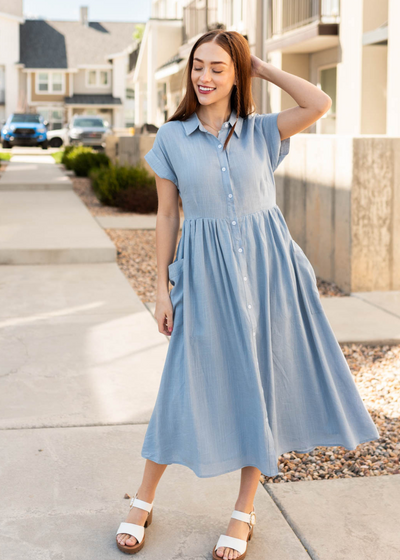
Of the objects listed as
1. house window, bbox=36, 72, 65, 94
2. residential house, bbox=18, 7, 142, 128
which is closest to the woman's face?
residential house, bbox=18, 7, 142, 128

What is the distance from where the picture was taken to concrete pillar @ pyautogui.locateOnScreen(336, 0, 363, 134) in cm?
1326

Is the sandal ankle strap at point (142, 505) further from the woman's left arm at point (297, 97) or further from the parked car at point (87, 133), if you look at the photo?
the parked car at point (87, 133)

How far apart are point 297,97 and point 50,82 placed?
50.8 metres

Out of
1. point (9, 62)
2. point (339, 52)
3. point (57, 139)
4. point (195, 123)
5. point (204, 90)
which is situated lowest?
point (195, 123)

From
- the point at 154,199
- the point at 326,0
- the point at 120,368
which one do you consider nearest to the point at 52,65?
the point at 326,0

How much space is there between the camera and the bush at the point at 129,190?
1205 centimetres

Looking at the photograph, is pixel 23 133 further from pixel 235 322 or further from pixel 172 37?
pixel 235 322

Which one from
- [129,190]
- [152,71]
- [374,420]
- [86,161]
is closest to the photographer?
[374,420]

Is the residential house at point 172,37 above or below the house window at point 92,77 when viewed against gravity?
below

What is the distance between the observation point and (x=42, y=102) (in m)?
50.6

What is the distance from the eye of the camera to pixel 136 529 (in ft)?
8.54

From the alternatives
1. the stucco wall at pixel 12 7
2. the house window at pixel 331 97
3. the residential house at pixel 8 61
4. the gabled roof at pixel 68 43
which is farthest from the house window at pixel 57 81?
the house window at pixel 331 97

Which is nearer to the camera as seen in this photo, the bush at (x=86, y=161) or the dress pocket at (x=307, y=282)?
the dress pocket at (x=307, y=282)

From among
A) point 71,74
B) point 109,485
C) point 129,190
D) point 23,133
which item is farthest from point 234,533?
point 71,74
